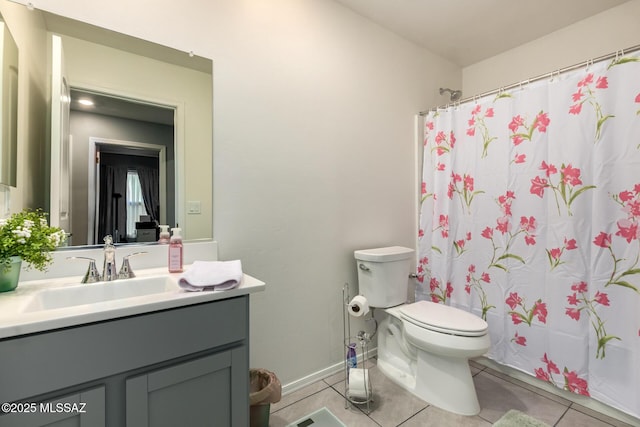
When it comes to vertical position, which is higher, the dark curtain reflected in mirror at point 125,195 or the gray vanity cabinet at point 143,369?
the dark curtain reflected in mirror at point 125,195

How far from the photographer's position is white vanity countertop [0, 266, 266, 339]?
73 cm

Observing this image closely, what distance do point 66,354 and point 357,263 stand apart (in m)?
1.53

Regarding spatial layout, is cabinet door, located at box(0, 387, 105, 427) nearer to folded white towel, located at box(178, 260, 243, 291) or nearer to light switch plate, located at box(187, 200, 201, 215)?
folded white towel, located at box(178, 260, 243, 291)

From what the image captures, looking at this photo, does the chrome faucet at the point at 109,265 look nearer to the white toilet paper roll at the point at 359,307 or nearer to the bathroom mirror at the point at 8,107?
the bathroom mirror at the point at 8,107

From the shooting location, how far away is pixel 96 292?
109 cm

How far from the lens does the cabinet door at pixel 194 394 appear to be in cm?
86

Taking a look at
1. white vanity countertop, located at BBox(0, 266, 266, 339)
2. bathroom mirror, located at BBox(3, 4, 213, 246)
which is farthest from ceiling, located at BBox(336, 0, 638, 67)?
white vanity countertop, located at BBox(0, 266, 266, 339)

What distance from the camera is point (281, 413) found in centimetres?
159

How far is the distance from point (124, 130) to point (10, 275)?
69cm

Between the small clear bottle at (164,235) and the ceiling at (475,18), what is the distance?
1.75 meters

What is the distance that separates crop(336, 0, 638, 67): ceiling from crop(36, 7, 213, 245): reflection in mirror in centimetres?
127

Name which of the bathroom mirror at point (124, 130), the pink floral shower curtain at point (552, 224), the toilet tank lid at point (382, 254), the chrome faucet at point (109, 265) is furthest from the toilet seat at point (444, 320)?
the chrome faucet at point (109, 265)

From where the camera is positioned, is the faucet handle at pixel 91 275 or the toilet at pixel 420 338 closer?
the faucet handle at pixel 91 275

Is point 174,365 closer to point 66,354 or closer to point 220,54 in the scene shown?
point 66,354
